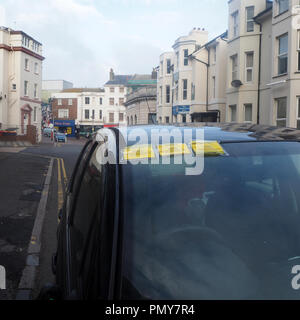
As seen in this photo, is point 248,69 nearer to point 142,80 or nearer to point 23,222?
point 23,222

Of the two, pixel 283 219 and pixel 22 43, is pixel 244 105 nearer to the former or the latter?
pixel 283 219

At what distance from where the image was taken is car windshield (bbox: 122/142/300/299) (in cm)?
158

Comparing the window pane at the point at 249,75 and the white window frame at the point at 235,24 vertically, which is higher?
the white window frame at the point at 235,24

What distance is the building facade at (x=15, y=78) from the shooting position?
43734 millimetres

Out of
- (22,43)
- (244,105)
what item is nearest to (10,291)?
(244,105)

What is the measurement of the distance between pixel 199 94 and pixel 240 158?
35.4 meters

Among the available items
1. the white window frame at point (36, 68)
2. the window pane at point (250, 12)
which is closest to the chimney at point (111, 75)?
the white window frame at point (36, 68)

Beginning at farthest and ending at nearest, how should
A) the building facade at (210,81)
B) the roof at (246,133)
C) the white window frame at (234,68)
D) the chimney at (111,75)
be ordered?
the chimney at (111,75) < the building facade at (210,81) < the white window frame at (234,68) < the roof at (246,133)

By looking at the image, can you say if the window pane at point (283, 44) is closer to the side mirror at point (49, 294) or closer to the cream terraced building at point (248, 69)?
the cream terraced building at point (248, 69)

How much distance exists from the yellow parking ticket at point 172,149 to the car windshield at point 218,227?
0.10m

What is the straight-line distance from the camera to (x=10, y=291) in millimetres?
4605

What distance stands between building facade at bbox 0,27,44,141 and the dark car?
43.5 metres

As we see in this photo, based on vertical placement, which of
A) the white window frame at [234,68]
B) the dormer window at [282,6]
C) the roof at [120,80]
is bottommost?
the white window frame at [234,68]
